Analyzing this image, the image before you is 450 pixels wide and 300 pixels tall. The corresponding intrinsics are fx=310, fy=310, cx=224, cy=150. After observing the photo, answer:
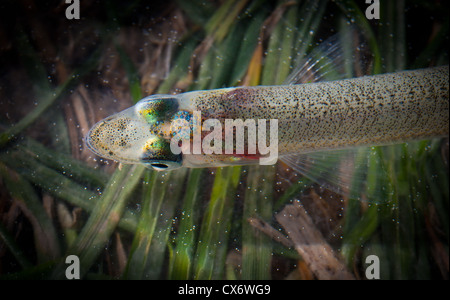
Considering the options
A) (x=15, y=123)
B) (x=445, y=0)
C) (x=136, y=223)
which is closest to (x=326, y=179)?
(x=136, y=223)

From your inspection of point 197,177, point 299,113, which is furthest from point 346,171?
point 197,177

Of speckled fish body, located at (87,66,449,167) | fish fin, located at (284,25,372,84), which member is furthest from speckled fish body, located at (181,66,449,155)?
fish fin, located at (284,25,372,84)

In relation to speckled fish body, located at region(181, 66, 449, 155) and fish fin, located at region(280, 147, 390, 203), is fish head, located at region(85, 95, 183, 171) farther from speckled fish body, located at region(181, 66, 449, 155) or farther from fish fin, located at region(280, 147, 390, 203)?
fish fin, located at region(280, 147, 390, 203)

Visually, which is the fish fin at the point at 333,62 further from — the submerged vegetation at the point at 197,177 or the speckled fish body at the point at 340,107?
the speckled fish body at the point at 340,107

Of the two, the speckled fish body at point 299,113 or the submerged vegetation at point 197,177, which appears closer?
the speckled fish body at point 299,113

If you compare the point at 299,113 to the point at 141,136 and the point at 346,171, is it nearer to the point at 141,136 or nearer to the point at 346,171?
the point at 346,171

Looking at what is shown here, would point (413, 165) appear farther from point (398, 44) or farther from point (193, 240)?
point (193, 240)

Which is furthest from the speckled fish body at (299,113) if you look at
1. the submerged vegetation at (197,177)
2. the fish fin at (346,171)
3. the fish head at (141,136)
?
the submerged vegetation at (197,177)

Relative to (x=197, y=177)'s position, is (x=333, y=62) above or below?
above
